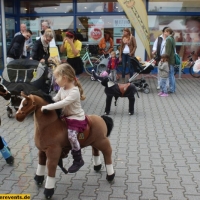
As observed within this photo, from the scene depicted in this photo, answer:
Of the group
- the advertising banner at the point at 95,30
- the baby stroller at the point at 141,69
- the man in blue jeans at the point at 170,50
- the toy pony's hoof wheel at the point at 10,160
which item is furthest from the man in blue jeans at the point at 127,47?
the toy pony's hoof wheel at the point at 10,160

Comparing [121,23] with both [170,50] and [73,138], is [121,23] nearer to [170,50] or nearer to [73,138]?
[170,50]

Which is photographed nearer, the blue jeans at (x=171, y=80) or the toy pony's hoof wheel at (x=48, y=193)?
the toy pony's hoof wheel at (x=48, y=193)

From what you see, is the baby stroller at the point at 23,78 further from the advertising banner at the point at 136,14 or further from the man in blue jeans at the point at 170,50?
the man in blue jeans at the point at 170,50

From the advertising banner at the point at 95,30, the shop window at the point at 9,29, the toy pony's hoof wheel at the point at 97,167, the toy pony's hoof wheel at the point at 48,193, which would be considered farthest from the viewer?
the advertising banner at the point at 95,30

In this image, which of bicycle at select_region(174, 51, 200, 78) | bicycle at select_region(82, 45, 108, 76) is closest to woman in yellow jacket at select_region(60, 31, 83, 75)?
bicycle at select_region(82, 45, 108, 76)

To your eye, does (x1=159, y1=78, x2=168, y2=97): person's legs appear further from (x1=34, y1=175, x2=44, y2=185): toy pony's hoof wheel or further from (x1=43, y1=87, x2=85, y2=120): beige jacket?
(x1=34, y1=175, x2=44, y2=185): toy pony's hoof wheel

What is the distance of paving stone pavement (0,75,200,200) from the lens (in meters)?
4.61

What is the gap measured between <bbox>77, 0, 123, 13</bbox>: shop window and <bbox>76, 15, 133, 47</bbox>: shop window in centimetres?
29

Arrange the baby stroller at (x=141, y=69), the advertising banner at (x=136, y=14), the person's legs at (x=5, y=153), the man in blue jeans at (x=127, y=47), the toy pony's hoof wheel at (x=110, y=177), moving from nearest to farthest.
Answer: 1. the toy pony's hoof wheel at (x=110, y=177)
2. the person's legs at (x=5, y=153)
3. the advertising banner at (x=136, y=14)
4. the baby stroller at (x=141, y=69)
5. the man in blue jeans at (x=127, y=47)

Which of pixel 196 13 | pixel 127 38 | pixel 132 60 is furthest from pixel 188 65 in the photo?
pixel 132 60

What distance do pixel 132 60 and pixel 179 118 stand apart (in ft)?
11.1

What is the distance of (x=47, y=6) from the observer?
1605 cm

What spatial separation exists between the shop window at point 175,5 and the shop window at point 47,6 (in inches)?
139

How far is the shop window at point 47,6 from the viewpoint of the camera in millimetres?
15898
